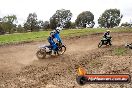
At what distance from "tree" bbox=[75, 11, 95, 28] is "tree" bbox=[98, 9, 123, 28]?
133 inches

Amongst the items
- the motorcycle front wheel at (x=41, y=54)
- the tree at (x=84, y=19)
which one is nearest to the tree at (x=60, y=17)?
the tree at (x=84, y=19)

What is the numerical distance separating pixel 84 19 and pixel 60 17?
34.7 ft

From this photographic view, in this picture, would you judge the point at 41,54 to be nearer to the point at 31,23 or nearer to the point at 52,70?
the point at 52,70

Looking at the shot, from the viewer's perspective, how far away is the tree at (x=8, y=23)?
290 ft

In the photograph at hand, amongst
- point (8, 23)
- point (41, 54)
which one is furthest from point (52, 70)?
point (8, 23)

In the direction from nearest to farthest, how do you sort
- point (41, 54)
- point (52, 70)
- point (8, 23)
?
point (52, 70)
point (41, 54)
point (8, 23)

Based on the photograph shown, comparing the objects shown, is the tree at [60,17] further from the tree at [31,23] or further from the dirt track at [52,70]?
the dirt track at [52,70]

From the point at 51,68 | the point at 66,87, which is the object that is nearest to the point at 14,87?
the point at 66,87

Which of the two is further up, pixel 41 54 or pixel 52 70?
pixel 41 54

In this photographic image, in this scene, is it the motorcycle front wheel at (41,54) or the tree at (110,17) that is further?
the tree at (110,17)

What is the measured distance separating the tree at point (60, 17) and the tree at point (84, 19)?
3933 millimetres

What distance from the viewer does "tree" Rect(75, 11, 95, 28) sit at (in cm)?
10281

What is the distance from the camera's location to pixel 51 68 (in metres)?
15.8

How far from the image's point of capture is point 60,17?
3848 inches
